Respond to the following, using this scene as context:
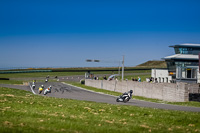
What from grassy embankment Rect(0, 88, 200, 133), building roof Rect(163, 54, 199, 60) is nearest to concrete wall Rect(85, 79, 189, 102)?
building roof Rect(163, 54, 199, 60)

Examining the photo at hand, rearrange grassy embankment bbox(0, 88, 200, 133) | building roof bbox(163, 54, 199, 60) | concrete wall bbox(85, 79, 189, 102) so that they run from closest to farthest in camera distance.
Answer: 1. grassy embankment bbox(0, 88, 200, 133)
2. concrete wall bbox(85, 79, 189, 102)
3. building roof bbox(163, 54, 199, 60)

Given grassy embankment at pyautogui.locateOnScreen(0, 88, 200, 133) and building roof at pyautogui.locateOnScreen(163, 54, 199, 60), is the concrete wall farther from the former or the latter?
grassy embankment at pyautogui.locateOnScreen(0, 88, 200, 133)

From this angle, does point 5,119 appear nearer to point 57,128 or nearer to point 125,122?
point 57,128

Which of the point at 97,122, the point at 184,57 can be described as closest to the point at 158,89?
the point at 184,57

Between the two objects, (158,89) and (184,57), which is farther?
(184,57)

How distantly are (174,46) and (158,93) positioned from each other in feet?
88.5

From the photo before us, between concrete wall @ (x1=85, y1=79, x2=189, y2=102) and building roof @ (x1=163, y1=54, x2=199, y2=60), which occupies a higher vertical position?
building roof @ (x1=163, y1=54, x2=199, y2=60)

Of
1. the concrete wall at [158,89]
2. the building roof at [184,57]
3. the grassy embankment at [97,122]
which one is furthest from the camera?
the building roof at [184,57]

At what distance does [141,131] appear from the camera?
425 inches

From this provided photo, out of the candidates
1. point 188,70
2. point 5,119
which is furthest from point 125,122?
point 188,70

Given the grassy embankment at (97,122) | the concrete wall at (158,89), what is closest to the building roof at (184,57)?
the concrete wall at (158,89)

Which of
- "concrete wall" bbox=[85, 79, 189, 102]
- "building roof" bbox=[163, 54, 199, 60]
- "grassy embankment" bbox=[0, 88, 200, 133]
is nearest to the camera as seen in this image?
"grassy embankment" bbox=[0, 88, 200, 133]

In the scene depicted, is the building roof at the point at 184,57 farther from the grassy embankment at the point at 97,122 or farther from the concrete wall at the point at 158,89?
the grassy embankment at the point at 97,122

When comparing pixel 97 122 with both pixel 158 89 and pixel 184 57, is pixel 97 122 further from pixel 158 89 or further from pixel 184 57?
pixel 184 57
